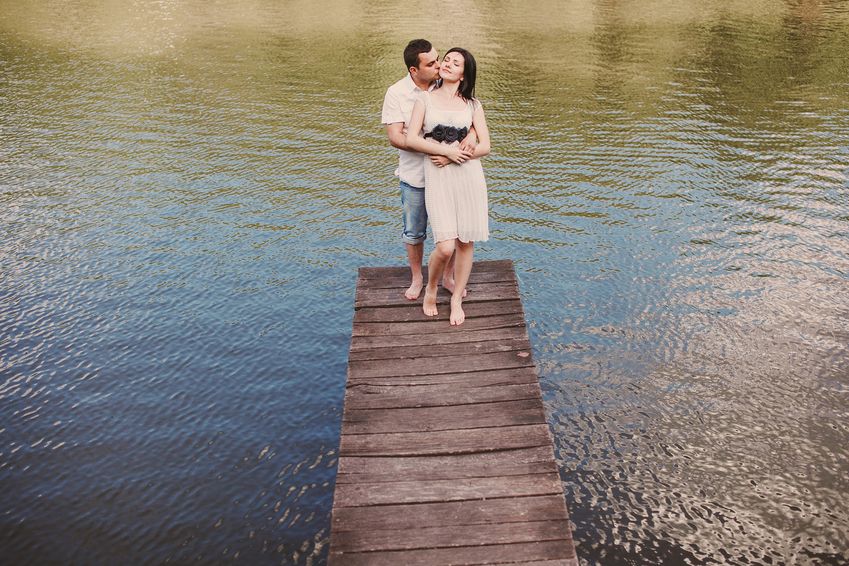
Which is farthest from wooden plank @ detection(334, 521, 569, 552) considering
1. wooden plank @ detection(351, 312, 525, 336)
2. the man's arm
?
the man's arm

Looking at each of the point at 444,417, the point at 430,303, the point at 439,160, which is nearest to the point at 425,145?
the point at 439,160

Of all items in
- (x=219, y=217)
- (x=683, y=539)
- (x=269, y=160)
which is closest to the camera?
(x=683, y=539)

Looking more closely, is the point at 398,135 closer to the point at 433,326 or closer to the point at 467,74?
the point at 467,74

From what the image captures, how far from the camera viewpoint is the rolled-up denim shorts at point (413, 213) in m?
7.02

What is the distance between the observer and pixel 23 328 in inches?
383

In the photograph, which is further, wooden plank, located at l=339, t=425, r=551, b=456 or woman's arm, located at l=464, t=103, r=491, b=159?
woman's arm, located at l=464, t=103, r=491, b=159

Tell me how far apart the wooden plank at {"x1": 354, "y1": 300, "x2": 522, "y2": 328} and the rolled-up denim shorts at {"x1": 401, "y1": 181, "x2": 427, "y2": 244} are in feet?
2.20

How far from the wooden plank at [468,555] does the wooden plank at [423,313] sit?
2682 mm

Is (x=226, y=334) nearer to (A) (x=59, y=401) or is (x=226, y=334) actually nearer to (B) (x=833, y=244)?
(A) (x=59, y=401)

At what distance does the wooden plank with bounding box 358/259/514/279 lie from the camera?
7992 mm

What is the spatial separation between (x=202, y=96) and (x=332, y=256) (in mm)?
10974

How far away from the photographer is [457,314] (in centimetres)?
700

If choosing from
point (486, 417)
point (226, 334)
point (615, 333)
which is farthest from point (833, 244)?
point (226, 334)

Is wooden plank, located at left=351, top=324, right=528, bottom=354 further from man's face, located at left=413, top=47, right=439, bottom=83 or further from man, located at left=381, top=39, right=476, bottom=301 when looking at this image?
man's face, located at left=413, top=47, right=439, bottom=83
